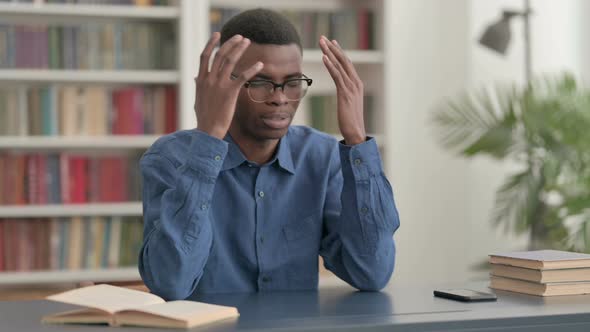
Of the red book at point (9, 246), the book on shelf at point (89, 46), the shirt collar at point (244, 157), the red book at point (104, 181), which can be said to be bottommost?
the red book at point (9, 246)

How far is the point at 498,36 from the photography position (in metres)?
3.80

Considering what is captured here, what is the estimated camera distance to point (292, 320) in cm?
141

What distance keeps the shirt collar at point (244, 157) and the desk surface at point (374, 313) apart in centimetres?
33

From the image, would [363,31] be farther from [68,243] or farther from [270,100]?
[270,100]

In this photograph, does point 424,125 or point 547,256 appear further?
point 424,125

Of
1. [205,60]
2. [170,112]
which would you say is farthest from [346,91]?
[170,112]

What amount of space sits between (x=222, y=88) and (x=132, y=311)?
526 millimetres

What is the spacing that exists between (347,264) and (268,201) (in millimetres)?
221

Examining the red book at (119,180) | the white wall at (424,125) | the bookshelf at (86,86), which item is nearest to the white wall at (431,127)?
the white wall at (424,125)

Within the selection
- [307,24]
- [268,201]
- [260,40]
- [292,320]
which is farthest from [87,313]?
[307,24]

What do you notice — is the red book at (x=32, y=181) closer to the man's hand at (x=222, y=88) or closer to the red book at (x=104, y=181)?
the red book at (x=104, y=181)

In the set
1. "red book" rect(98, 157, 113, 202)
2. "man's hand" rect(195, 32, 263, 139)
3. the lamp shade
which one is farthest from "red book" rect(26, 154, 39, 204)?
"man's hand" rect(195, 32, 263, 139)

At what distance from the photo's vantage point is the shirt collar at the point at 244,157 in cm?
192

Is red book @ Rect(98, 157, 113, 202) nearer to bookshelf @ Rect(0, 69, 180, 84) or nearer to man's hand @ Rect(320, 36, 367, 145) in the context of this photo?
bookshelf @ Rect(0, 69, 180, 84)
